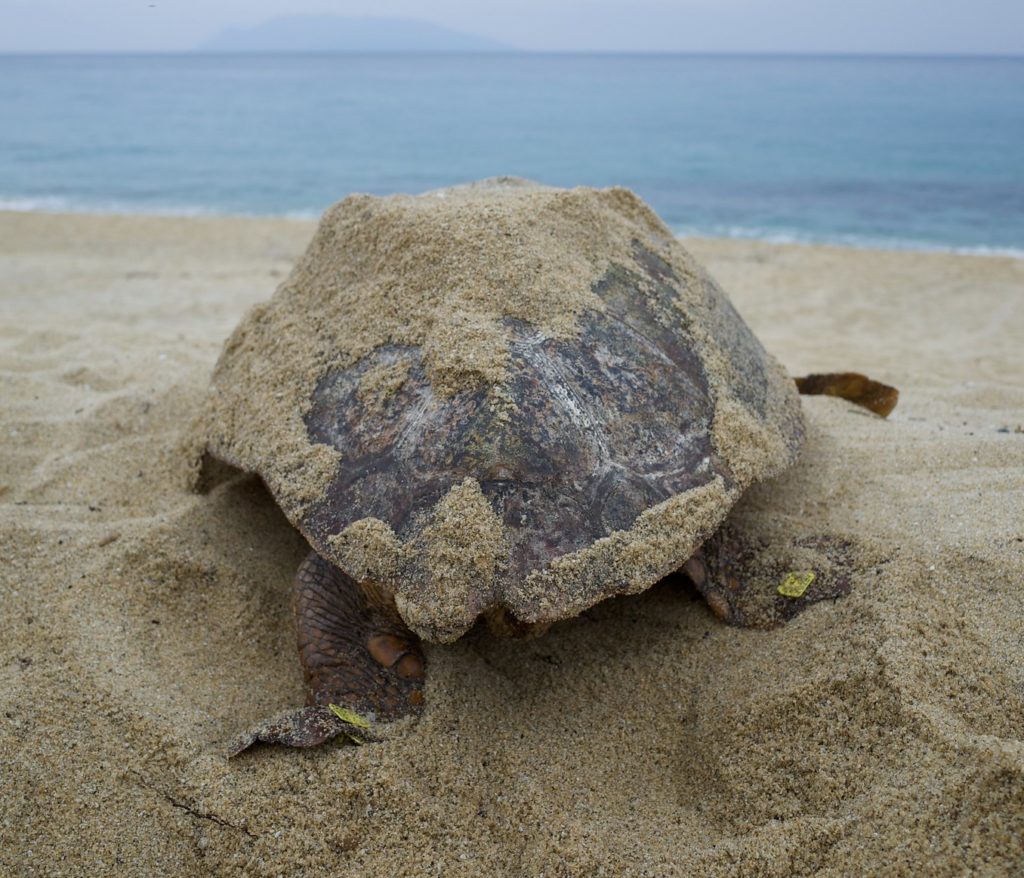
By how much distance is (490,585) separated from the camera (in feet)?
6.00

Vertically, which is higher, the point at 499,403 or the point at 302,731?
the point at 499,403

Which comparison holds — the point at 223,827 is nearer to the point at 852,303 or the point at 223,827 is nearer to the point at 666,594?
the point at 666,594

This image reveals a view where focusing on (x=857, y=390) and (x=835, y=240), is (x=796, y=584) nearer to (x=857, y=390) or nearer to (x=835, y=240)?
(x=857, y=390)

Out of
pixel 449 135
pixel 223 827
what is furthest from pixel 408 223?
pixel 449 135

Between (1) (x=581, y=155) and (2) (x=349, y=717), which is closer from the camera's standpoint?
(2) (x=349, y=717)

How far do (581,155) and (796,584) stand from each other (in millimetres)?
22584

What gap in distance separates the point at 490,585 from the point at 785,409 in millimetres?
1522

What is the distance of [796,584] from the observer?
2326 millimetres

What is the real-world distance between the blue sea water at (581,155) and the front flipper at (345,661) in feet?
38.4

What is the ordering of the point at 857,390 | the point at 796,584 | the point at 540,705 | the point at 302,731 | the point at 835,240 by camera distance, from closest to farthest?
the point at 302,731
the point at 540,705
the point at 796,584
the point at 857,390
the point at 835,240

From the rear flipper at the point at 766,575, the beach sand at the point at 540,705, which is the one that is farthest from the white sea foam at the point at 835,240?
the rear flipper at the point at 766,575

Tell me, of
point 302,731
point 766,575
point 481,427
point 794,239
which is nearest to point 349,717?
point 302,731

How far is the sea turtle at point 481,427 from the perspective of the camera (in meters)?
1.91

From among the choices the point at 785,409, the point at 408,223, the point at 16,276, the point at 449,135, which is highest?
the point at 408,223
